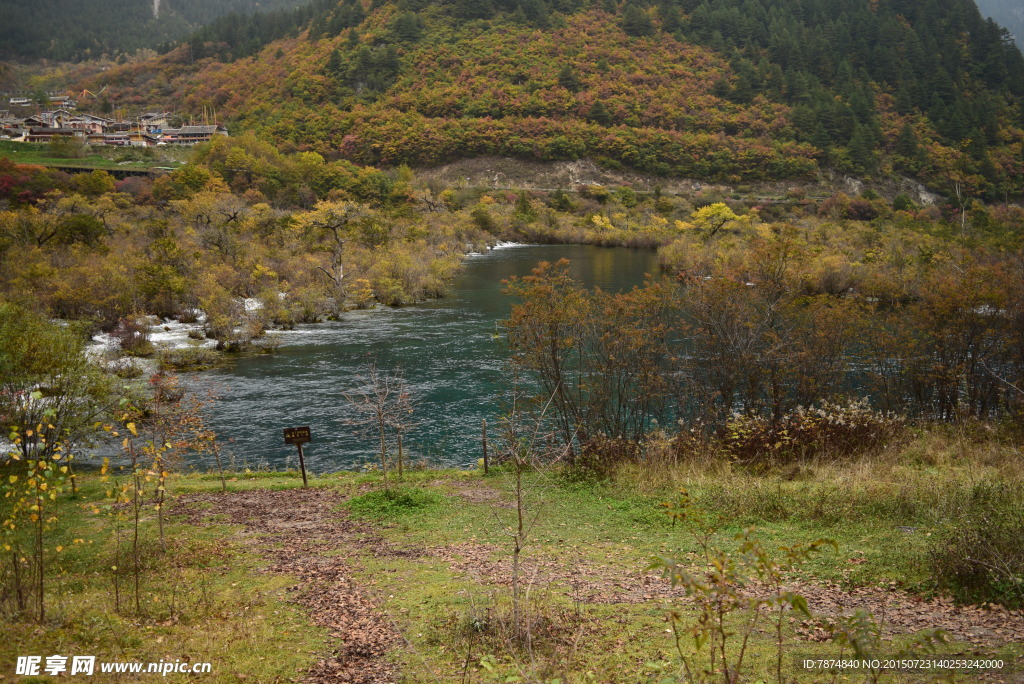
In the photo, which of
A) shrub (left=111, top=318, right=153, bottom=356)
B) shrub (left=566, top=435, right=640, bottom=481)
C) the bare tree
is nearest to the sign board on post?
the bare tree

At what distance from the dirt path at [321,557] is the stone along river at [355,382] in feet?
15.2

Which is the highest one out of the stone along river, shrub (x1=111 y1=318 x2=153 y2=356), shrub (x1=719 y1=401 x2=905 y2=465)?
shrub (x1=111 y1=318 x2=153 y2=356)

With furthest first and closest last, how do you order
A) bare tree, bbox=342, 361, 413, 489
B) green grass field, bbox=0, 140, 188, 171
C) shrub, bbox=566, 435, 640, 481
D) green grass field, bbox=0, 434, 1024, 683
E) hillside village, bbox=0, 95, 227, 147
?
hillside village, bbox=0, 95, 227, 147 < green grass field, bbox=0, 140, 188, 171 < bare tree, bbox=342, 361, 413, 489 < shrub, bbox=566, 435, 640, 481 < green grass field, bbox=0, 434, 1024, 683

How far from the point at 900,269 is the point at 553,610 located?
134 ft

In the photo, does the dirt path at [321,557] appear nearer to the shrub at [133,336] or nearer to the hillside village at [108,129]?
the shrub at [133,336]

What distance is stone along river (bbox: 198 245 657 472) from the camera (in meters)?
20.6

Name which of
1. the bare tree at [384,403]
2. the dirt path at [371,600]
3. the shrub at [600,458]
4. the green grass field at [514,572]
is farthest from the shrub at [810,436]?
the bare tree at [384,403]

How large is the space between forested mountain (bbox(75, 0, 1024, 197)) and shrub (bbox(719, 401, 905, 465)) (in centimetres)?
8717

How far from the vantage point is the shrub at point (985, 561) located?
23.4 feet

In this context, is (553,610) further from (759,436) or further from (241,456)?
(241,456)

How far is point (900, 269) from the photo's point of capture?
40.8 m

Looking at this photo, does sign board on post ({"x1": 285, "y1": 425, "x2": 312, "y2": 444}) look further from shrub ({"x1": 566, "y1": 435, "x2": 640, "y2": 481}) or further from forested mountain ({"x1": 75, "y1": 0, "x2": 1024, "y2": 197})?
forested mountain ({"x1": 75, "y1": 0, "x2": 1024, "y2": 197})

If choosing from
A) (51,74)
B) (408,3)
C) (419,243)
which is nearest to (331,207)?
(419,243)

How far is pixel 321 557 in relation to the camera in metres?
10.5
